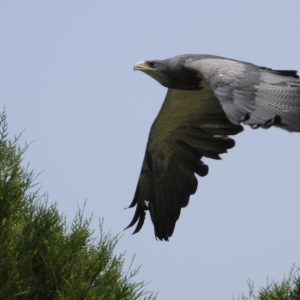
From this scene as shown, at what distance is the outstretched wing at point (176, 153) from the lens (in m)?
16.0

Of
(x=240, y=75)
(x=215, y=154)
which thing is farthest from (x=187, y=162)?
(x=240, y=75)

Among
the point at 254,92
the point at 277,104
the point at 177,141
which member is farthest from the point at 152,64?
the point at 277,104

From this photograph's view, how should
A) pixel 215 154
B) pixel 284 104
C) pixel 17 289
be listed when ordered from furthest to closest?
1. pixel 215 154
2. pixel 17 289
3. pixel 284 104

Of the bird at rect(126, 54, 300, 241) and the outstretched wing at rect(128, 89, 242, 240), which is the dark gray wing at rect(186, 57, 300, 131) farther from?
the outstretched wing at rect(128, 89, 242, 240)

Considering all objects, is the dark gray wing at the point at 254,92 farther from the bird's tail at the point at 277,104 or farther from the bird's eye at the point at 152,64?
the bird's eye at the point at 152,64

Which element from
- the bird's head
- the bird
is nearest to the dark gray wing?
the bird's head

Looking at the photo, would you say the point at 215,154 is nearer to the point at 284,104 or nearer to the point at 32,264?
the point at 32,264

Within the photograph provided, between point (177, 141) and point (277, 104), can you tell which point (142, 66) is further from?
point (277, 104)

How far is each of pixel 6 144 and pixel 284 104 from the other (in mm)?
3416

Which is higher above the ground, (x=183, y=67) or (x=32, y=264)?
(x=183, y=67)

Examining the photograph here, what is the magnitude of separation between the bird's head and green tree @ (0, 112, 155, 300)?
1507 mm

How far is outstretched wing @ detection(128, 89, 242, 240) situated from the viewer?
629 inches

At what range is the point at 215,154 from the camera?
16.1 meters

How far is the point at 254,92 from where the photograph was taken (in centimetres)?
1250
